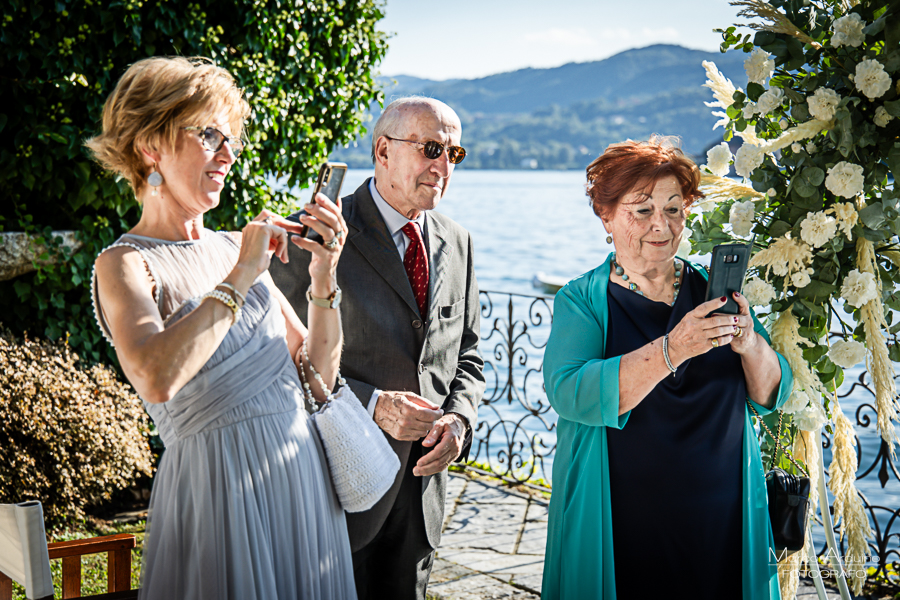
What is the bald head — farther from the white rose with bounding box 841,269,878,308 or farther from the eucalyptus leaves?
the white rose with bounding box 841,269,878,308

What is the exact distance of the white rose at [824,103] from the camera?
82.4 inches

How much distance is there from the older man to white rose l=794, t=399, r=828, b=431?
1087 millimetres

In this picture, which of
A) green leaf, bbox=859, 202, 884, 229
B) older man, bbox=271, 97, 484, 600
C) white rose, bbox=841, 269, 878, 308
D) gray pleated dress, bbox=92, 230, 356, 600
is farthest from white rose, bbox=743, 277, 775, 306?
gray pleated dress, bbox=92, 230, 356, 600

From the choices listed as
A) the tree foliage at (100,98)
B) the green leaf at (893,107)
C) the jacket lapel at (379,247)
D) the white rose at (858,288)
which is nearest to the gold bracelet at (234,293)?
the jacket lapel at (379,247)

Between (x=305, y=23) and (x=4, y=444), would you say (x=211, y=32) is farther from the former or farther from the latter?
(x=4, y=444)

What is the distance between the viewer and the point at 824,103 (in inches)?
82.7

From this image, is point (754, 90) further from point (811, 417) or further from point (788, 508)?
point (788, 508)

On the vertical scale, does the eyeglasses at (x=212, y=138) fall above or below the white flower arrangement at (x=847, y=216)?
above

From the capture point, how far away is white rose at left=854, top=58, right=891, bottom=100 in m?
2.02

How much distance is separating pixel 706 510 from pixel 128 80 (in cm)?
200

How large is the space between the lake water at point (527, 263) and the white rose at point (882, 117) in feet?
2.90

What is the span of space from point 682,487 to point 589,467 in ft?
0.92

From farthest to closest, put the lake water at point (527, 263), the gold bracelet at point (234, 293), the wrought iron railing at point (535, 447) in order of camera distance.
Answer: the lake water at point (527, 263) < the wrought iron railing at point (535, 447) < the gold bracelet at point (234, 293)

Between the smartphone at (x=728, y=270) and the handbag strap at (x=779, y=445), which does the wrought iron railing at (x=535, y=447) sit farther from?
the smartphone at (x=728, y=270)
